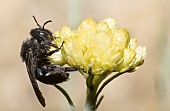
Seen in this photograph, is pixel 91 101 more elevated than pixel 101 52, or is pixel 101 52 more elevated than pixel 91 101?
pixel 101 52

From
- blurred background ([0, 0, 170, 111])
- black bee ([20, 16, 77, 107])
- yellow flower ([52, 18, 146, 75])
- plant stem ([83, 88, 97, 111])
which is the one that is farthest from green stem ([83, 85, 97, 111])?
blurred background ([0, 0, 170, 111])

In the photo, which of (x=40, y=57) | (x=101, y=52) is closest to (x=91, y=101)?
(x=101, y=52)

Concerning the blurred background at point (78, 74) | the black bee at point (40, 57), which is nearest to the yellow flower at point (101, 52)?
the black bee at point (40, 57)

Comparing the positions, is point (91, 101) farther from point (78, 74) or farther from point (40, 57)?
point (78, 74)
